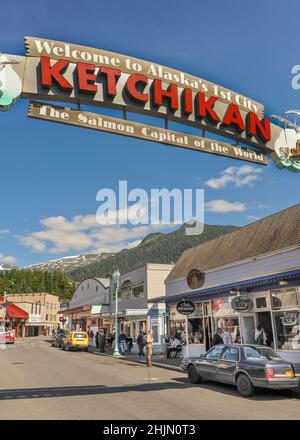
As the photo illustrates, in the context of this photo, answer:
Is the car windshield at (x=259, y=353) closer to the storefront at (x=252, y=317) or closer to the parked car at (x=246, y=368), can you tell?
the parked car at (x=246, y=368)

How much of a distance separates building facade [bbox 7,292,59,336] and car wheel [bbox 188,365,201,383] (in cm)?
8317

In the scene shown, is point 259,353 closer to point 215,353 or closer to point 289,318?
point 215,353

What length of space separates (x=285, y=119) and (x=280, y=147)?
3.43 feet

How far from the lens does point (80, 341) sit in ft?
115

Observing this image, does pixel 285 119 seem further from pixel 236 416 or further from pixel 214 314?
pixel 214 314

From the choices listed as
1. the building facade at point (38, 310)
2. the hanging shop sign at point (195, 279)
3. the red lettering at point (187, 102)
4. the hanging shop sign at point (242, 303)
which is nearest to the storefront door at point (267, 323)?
the hanging shop sign at point (242, 303)

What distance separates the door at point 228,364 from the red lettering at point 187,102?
7.10m

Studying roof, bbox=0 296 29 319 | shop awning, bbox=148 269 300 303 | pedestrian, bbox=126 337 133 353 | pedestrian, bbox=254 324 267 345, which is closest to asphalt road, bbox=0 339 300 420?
pedestrian, bbox=254 324 267 345

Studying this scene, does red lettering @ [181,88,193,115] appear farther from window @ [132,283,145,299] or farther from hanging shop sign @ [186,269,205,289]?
window @ [132,283,145,299]

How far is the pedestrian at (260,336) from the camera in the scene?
1931 cm

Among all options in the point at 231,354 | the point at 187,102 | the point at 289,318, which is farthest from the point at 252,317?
the point at 187,102

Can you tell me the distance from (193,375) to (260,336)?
6535mm

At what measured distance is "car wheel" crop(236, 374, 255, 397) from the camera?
1135 cm

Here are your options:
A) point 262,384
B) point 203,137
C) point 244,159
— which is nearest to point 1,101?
point 203,137
